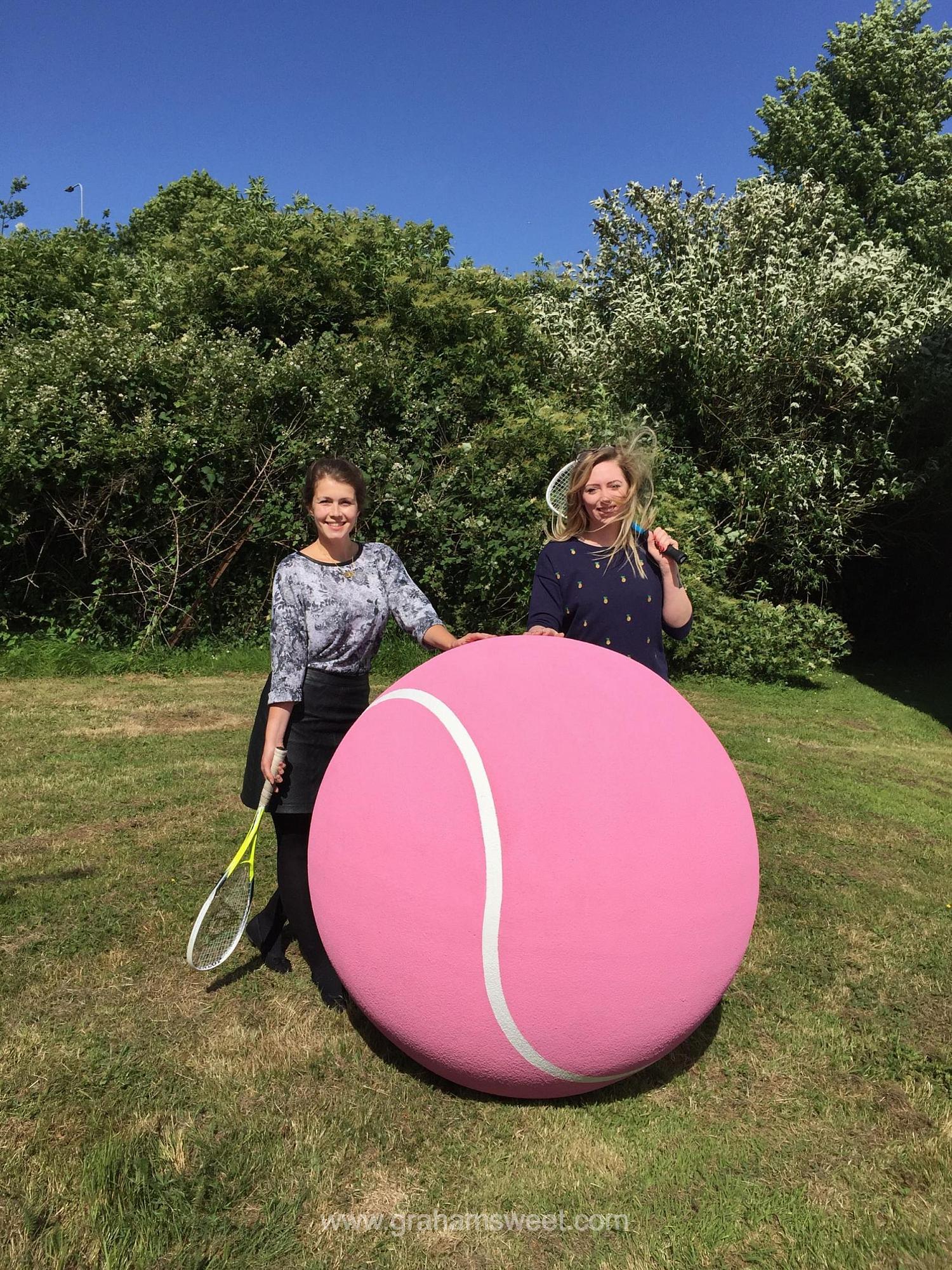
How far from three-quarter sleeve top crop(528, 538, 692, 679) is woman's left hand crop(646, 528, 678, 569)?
0.11ft

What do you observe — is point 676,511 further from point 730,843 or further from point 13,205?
point 13,205

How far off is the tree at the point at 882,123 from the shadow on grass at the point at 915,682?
399 inches

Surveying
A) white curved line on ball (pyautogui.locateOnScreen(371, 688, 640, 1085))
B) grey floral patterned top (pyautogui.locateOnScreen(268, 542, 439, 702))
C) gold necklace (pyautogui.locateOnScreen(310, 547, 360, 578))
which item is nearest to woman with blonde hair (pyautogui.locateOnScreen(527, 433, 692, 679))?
grey floral patterned top (pyautogui.locateOnScreen(268, 542, 439, 702))

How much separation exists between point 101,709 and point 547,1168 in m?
7.80

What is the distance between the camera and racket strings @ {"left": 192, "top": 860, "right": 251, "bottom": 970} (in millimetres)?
3912

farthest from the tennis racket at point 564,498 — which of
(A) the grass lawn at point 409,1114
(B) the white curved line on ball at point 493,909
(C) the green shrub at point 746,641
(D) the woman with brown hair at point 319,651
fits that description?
(C) the green shrub at point 746,641

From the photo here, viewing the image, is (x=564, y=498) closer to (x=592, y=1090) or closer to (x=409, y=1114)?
(x=592, y=1090)

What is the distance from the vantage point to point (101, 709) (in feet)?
30.5

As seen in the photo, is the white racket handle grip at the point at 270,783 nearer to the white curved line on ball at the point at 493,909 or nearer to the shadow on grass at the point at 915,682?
the white curved line on ball at the point at 493,909

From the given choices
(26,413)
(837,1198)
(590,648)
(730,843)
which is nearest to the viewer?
(837,1198)

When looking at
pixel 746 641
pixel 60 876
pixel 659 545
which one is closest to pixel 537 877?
pixel 659 545

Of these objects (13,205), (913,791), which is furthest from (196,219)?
(13,205)

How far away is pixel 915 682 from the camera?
15.6 meters

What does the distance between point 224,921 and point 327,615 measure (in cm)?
156
